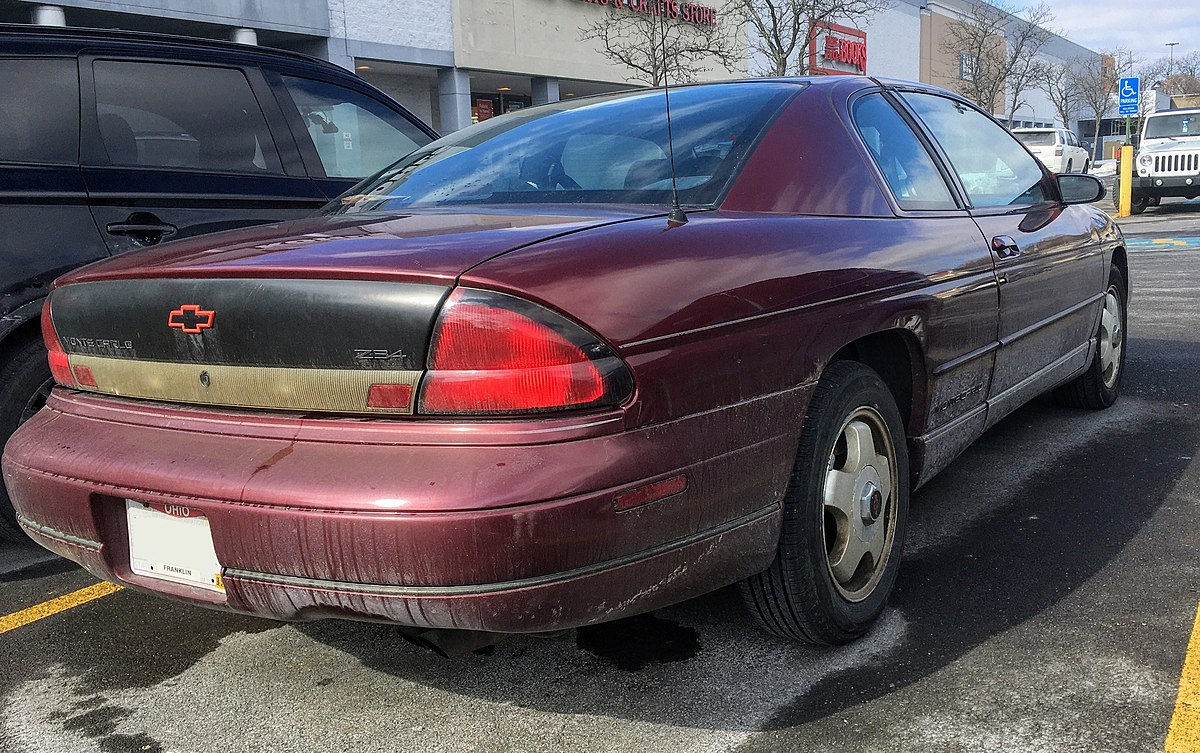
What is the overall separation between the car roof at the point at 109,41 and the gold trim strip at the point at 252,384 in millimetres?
2027

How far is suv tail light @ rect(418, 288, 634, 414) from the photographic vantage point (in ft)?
6.31

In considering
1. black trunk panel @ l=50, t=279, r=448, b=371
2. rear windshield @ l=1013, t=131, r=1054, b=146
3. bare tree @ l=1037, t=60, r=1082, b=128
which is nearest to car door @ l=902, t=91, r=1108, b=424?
black trunk panel @ l=50, t=279, r=448, b=371

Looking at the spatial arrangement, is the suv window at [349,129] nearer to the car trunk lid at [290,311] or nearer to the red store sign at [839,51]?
the car trunk lid at [290,311]

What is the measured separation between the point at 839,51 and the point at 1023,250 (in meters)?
32.6

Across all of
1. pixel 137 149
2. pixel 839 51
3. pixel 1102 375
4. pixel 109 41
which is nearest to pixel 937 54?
pixel 839 51

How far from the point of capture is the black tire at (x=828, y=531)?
2420 millimetres

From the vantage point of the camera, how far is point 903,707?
235cm

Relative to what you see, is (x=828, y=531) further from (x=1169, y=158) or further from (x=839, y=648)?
(x=1169, y=158)

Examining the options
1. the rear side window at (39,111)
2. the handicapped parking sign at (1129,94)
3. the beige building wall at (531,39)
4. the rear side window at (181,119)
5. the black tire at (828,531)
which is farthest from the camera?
the handicapped parking sign at (1129,94)

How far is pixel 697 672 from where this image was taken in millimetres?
2564

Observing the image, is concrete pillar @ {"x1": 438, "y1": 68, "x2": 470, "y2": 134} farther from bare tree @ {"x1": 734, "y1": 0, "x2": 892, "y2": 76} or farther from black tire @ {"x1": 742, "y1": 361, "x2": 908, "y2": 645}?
black tire @ {"x1": 742, "y1": 361, "x2": 908, "y2": 645}

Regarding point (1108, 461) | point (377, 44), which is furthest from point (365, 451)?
point (377, 44)

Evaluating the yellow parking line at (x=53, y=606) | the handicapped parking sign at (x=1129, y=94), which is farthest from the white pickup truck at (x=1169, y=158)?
the yellow parking line at (x=53, y=606)

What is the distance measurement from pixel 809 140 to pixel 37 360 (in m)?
2.66
